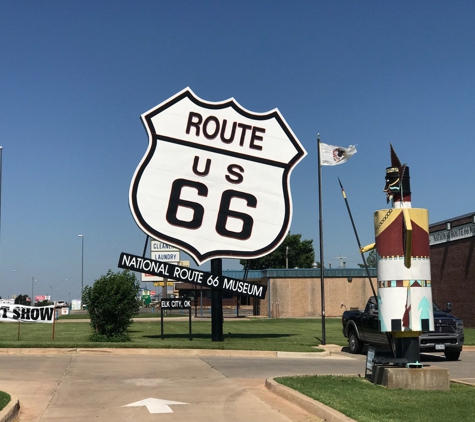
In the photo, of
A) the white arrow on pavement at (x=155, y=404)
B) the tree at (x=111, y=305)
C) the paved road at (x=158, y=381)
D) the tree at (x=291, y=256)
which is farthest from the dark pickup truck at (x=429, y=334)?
the tree at (x=291, y=256)

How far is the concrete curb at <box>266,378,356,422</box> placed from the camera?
869 cm

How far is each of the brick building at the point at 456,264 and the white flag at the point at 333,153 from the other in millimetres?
12657

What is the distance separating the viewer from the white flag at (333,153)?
24.7m

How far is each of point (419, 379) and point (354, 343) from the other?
9.28 m

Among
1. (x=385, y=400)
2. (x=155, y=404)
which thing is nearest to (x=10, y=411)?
(x=155, y=404)

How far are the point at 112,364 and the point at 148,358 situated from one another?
1854 millimetres

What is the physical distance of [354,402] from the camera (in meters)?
9.77

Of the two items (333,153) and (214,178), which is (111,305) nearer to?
(214,178)

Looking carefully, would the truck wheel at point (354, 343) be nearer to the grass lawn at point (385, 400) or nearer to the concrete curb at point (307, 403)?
the grass lawn at point (385, 400)

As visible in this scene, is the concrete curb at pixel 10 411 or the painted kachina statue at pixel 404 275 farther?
the painted kachina statue at pixel 404 275

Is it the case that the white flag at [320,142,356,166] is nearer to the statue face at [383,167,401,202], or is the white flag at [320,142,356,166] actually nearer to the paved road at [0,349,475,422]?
the paved road at [0,349,475,422]

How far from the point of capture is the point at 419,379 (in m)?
11.5

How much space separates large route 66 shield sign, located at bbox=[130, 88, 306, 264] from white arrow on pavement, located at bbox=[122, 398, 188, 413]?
1250 centimetres

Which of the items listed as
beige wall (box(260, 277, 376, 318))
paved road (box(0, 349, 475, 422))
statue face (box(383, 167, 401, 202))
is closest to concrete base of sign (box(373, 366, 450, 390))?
paved road (box(0, 349, 475, 422))
